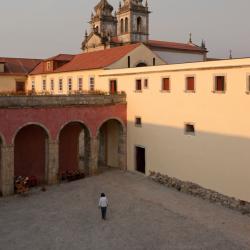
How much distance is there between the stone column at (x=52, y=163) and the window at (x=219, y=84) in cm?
1149

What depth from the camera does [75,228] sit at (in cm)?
1833

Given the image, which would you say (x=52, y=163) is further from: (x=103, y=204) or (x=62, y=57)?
(x=62, y=57)

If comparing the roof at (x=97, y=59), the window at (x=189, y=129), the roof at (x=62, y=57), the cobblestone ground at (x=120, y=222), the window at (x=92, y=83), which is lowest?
the cobblestone ground at (x=120, y=222)

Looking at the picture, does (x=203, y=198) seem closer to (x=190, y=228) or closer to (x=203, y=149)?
(x=203, y=149)

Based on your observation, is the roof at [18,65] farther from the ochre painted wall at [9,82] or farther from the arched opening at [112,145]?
the arched opening at [112,145]

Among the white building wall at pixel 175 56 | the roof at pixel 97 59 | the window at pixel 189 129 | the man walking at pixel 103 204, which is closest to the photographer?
the man walking at pixel 103 204

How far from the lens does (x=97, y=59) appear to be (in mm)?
36000

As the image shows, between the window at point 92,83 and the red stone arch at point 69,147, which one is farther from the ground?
the window at point 92,83

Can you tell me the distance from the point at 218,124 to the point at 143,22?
45851 mm

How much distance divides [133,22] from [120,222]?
162 feet

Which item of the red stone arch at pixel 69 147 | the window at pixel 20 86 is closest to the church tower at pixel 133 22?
the window at pixel 20 86

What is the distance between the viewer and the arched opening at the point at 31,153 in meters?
27.1

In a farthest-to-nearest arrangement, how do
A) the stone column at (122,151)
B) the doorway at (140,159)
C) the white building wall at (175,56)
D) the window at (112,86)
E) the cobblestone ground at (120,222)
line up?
the white building wall at (175,56), the window at (112,86), the stone column at (122,151), the doorway at (140,159), the cobblestone ground at (120,222)

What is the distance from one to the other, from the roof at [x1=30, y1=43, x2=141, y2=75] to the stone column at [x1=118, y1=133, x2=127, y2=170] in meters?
6.92
